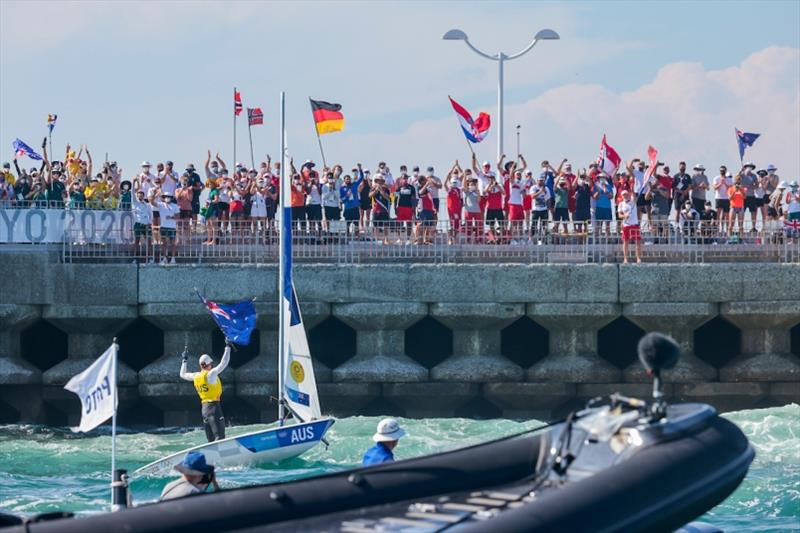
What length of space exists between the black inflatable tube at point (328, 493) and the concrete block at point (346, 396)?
14.8 m

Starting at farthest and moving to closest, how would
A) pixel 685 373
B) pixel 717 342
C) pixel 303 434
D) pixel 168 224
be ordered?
pixel 717 342 → pixel 168 224 → pixel 685 373 → pixel 303 434

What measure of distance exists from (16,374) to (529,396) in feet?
26.2

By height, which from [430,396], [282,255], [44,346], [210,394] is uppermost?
[282,255]

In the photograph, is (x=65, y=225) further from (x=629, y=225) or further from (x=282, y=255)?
(x=629, y=225)

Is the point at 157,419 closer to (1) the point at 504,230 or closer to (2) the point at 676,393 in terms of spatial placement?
(1) the point at 504,230

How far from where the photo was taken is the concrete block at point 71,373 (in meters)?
25.5

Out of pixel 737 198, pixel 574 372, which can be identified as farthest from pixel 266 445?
pixel 737 198

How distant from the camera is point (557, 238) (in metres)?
26.1

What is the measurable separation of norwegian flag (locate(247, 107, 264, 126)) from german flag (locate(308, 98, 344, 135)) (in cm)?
553

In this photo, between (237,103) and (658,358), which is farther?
(237,103)

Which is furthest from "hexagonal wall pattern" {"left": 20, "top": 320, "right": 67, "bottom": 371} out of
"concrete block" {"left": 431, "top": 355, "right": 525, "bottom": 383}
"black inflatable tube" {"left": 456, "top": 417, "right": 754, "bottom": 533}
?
"black inflatable tube" {"left": 456, "top": 417, "right": 754, "bottom": 533}

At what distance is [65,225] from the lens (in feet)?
85.0

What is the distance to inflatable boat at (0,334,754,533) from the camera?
9.20 m

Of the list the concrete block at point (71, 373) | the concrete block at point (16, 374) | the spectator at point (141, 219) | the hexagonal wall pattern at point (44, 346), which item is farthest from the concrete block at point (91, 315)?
the hexagonal wall pattern at point (44, 346)
